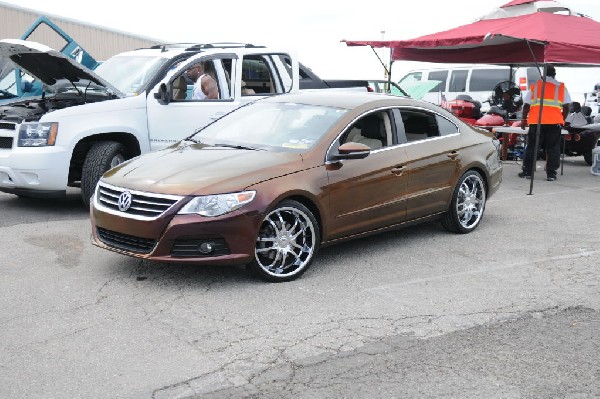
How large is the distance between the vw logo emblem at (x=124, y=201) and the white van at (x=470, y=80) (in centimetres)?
1503

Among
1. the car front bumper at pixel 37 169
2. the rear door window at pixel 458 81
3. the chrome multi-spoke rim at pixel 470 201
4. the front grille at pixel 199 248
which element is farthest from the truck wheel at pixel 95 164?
the rear door window at pixel 458 81

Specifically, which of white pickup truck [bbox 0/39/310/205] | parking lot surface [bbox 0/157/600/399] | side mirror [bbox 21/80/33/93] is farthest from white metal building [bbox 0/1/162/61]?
parking lot surface [bbox 0/157/600/399]

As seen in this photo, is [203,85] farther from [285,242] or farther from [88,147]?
[285,242]

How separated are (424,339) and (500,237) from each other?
3413 mm

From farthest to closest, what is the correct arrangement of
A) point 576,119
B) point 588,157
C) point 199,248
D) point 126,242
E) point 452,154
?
point 588,157 < point 576,119 < point 452,154 < point 126,242 < point 199,248

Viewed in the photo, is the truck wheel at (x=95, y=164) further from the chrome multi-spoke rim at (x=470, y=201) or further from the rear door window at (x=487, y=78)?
the rear door window at (x=487, y=78)

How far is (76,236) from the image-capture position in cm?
754

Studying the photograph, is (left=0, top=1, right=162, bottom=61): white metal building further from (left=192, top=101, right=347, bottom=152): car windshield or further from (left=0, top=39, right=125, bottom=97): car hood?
(left=192, top=101, right=347, bottom=152): car windshield

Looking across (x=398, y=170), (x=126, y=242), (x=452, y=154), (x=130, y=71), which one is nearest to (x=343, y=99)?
(x=398, y=170)

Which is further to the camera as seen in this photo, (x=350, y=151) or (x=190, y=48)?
(x=190, y=48)

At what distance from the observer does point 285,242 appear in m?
5.94

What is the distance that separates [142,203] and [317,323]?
167 centimetres

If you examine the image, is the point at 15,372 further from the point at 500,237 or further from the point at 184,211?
the point at 500,237

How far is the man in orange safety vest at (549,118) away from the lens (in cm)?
1216
